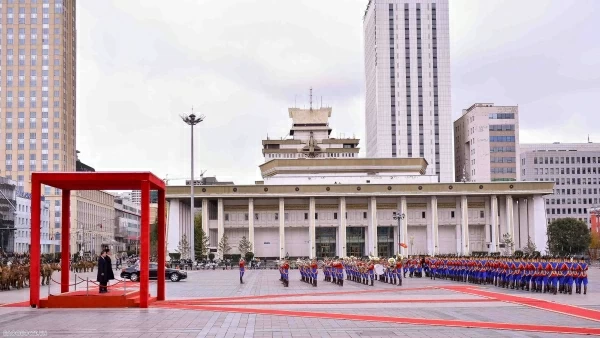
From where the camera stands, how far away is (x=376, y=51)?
411 feet

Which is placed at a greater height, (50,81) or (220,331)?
(50,81)

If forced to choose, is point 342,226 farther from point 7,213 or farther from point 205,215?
point 7,213

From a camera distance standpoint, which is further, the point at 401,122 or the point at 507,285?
the point at 401,122

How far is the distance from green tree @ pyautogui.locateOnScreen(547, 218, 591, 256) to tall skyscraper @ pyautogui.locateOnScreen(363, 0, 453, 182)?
2259cm

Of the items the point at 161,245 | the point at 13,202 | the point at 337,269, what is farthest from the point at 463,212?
the point at 161,245

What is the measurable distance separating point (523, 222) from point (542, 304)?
67432 mm

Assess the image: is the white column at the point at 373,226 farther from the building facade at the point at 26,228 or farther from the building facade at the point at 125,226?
the building facade at the point at 125,226

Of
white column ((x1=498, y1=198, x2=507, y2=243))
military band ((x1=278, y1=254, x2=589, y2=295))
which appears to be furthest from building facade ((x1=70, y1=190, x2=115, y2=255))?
military band ((x1=278, y1=254, x2=589, y2=295))

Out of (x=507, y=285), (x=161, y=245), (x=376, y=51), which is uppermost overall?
(x=376, y=51)

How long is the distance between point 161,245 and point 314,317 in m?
8.80

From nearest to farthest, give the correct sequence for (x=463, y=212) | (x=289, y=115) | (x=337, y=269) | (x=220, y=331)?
(x=220, y=331)
(x=337, y=269)
(x=463, y=212)
(x=289, y=115)

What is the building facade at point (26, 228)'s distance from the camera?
3925 inches

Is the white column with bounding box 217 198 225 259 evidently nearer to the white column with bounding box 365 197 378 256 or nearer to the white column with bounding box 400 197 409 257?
the white column with bounding box 365 197 378 256

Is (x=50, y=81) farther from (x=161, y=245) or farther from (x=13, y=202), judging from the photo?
(x=161, y=245)
